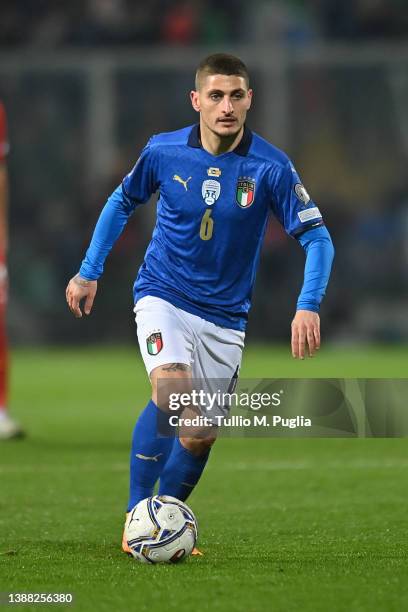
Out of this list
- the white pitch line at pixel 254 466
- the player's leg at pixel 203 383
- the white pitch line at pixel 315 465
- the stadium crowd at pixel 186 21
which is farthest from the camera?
the stadium crowd at pixel 186 21

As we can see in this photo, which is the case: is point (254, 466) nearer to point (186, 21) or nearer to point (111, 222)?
point (111, 222)

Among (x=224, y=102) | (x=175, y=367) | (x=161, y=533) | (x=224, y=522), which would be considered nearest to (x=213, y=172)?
(x=224, y=102)

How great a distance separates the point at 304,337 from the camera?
4.77 m

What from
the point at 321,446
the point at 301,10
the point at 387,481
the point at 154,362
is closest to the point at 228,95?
the point at 154,362

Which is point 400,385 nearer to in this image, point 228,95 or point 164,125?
point 228,95

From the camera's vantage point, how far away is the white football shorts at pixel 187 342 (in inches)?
200

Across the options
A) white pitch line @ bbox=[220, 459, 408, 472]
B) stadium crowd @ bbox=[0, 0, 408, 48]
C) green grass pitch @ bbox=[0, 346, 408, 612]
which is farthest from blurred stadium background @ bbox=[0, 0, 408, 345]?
white pitch line @ bbox=[220, 459, 408, 472]

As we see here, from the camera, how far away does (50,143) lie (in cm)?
1728

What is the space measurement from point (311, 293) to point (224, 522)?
1.40 m

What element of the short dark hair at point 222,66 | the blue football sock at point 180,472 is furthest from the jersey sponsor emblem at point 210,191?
the blue football sock at point 180,472

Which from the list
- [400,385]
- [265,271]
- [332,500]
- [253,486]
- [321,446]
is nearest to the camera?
[400,385]

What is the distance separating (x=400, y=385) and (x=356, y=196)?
1236 cm

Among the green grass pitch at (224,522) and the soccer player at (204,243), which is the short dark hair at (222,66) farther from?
the green grass pitch at (224,522)

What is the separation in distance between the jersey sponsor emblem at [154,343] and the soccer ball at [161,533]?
559 millimetres
